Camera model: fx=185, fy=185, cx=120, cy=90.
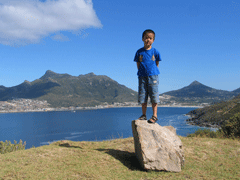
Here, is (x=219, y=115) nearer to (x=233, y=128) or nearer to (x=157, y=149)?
(x=233, y=128)

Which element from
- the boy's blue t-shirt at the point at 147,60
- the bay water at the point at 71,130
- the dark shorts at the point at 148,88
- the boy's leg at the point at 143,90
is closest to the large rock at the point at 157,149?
the boy's leg at the point at 143,90

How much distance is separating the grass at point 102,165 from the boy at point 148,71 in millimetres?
1951

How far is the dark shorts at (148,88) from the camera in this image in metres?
7.07

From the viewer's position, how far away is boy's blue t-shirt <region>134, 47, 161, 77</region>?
23.3 feet

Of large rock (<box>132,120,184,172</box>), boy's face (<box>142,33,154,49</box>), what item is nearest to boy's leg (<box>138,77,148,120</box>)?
large rock (<box>132,120,184,172</box>)

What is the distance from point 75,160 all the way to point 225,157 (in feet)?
19.2

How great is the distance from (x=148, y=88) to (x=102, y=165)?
3.22m

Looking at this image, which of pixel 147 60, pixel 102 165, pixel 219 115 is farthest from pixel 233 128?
pixel 219 115

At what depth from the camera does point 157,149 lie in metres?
6.17

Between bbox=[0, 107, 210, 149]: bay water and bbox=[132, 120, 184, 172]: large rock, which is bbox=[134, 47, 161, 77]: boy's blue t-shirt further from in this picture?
bbox=[0, 107, 210, 149]: bay water

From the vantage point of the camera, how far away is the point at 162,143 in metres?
6.31

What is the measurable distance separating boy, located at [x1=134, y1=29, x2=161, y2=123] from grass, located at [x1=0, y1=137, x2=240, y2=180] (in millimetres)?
1951

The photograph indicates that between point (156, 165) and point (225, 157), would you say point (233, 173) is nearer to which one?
point (225, 157)

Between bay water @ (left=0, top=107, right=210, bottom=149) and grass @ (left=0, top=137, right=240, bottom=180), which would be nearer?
grass @ (left=0, top=137, right=240, bottom=180)
